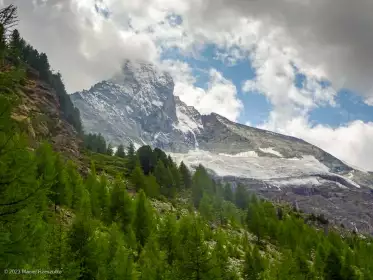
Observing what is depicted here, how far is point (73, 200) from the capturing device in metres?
57.7

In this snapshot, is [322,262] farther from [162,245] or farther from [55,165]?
[55,165]

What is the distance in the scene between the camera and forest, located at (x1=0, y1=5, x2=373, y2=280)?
43.2 feet

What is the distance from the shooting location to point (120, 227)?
54.6m

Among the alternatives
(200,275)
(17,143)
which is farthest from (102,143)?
(17,143)

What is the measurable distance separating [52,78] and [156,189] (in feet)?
279

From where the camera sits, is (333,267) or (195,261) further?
(333,267)

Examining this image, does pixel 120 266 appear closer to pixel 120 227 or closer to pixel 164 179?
pixel 120 227

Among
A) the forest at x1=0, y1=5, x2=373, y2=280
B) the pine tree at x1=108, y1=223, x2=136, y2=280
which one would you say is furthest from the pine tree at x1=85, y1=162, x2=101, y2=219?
the pine tree at x1=108, y1=223, x2=136, y2=280

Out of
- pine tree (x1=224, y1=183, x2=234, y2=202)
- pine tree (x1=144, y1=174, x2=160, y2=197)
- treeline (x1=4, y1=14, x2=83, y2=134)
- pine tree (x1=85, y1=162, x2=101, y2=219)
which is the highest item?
treeline (x1=4, y1=14, x2=83, y2=134)

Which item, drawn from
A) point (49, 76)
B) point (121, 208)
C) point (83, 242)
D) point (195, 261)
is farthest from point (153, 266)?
point (49, 76)

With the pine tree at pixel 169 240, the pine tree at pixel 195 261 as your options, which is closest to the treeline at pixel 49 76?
the pine tree at pixel 169 240

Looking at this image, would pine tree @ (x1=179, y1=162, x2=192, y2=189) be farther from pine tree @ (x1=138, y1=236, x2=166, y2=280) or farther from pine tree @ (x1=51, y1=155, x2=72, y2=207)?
pine tree @ (x1=138, y1=236, x2=166, y2=280)

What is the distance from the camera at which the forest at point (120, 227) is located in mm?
13164

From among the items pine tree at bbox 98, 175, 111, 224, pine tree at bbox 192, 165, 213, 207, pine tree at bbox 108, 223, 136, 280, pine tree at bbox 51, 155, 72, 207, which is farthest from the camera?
pine tree at bbox 192, 165, 213, 207
